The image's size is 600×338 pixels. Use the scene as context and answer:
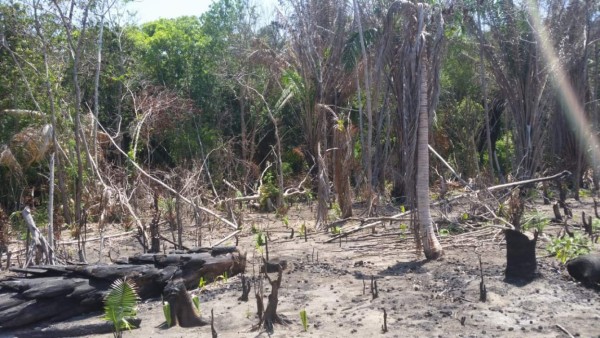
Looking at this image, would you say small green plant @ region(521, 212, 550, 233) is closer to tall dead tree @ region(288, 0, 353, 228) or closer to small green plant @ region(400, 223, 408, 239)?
small green plant @ region(400, 223, 408, 239)

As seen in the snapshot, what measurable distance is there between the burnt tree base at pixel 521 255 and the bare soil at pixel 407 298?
141 mm

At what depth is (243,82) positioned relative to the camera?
2184 centimetres

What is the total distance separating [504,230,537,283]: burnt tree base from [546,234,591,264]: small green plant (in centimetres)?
99

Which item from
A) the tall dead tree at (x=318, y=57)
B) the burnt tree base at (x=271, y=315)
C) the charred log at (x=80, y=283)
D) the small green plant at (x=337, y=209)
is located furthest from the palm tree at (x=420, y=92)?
the tall dead tree at (x=318, y=57)

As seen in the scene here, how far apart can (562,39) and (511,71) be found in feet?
5.19

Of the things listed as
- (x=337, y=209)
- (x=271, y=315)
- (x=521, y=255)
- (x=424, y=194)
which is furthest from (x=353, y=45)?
(x=271, y=315)

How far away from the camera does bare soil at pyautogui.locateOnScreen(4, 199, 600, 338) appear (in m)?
6.93

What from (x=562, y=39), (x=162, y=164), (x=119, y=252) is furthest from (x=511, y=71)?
(x=119, y=252)

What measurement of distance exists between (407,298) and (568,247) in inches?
106

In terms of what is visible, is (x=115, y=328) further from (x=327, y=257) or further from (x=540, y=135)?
(x=540, y=135)

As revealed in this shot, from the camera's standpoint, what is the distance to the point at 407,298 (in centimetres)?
790

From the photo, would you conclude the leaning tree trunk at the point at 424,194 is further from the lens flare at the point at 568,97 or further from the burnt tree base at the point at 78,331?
the lens flare at the point at 568,97

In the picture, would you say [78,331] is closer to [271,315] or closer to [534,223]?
[271,315]

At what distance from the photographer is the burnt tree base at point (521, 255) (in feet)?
26.8
